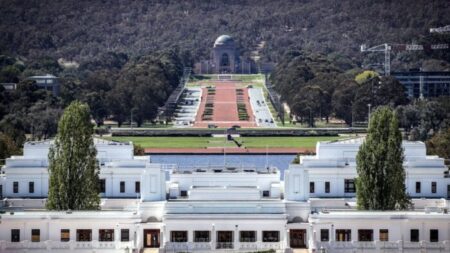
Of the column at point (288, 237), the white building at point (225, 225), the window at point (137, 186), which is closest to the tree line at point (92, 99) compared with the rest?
the window at point (137, 186)

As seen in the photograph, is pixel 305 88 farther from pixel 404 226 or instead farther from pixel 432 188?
pixel 404 226

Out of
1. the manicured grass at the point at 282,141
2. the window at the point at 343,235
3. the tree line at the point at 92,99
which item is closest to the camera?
the window at the point at 343,235

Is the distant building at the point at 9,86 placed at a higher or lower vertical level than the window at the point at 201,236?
higher

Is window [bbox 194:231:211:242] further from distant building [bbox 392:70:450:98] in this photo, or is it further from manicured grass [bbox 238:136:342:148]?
distant building [bbox 392:70:450:98]

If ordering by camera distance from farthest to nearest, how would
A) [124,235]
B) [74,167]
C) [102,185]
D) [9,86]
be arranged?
[9,86], [102,185], [74,167], [124,235]

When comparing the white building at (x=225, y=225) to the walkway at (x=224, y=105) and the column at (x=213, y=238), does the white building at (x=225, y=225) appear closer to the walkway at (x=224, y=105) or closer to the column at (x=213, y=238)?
the column at (x=213, y=238)

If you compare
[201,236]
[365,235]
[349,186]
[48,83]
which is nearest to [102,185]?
[349,186]

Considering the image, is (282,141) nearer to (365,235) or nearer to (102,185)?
(102,185)
